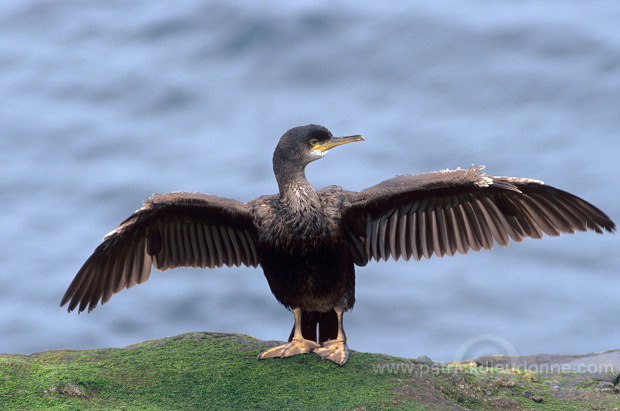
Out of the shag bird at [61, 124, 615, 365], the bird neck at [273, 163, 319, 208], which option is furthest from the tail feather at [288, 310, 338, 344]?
the bird neck at [273, 163, 319, 208]

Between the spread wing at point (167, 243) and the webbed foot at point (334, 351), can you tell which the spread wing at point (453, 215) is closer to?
the webbed foot at point (334, 351)

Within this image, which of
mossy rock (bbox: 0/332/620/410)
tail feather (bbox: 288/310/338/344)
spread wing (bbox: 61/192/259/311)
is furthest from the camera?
tail feather (bbox: 288/310/338/344)

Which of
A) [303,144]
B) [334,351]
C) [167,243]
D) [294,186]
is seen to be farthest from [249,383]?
[303,144]

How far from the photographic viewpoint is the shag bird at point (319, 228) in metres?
6.04

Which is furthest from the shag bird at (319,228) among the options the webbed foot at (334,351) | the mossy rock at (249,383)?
the mossy rock at (249,383)

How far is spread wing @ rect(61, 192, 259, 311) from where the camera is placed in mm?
6312

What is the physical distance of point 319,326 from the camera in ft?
21.5

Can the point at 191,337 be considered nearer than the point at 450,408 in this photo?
No

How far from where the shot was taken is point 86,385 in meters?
5.26

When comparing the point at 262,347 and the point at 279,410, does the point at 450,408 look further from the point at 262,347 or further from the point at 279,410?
the point at 262,347

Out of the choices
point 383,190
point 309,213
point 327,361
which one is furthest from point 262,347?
point 383,190

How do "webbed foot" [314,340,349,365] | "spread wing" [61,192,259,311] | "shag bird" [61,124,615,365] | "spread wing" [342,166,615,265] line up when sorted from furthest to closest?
"spread wing" [61,192,259,311] < "spread wing" [342,166,615,265] < "shag bird" [61,124,615,365] < "webbed foot" [314,340,349,365]

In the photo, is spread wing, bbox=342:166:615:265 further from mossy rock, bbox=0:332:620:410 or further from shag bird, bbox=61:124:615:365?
mossy rock, bbox=0:332:620:410

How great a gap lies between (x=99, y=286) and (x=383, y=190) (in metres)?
2.33
